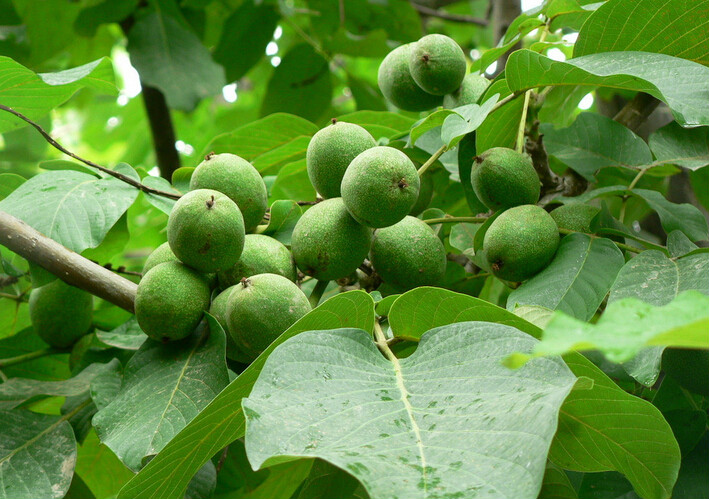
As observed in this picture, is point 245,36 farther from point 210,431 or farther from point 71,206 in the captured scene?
point 210,431

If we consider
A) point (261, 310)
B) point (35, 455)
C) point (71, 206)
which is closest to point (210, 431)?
point (261, 310)

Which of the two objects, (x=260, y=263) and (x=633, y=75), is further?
(x=260, y=263)

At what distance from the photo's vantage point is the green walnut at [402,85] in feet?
4.28

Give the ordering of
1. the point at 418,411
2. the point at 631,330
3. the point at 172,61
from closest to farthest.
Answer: the point at 631,330
the point at 418,411
the point at 172,61

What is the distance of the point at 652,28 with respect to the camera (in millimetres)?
1060

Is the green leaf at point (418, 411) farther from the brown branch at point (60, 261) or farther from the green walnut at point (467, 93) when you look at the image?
the green walnut at point (467, 93)

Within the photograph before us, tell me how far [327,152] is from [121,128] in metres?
Result: 2.36

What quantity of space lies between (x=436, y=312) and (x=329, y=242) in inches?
8.4

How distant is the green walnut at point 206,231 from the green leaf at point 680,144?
76cm

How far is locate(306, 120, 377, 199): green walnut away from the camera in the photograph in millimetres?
1066

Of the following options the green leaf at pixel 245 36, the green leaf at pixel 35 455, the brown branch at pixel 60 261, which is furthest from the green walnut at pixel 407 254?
the green leaf at pixel 245 36

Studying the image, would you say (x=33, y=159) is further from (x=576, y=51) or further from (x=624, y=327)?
(x=624, y=327)

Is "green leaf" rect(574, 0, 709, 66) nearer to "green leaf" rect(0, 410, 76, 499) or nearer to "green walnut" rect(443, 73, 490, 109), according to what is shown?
"green walnut" rect(443, 73, 490, 109)

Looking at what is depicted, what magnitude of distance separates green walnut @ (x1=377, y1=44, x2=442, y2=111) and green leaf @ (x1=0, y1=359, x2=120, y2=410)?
0.71 metres
